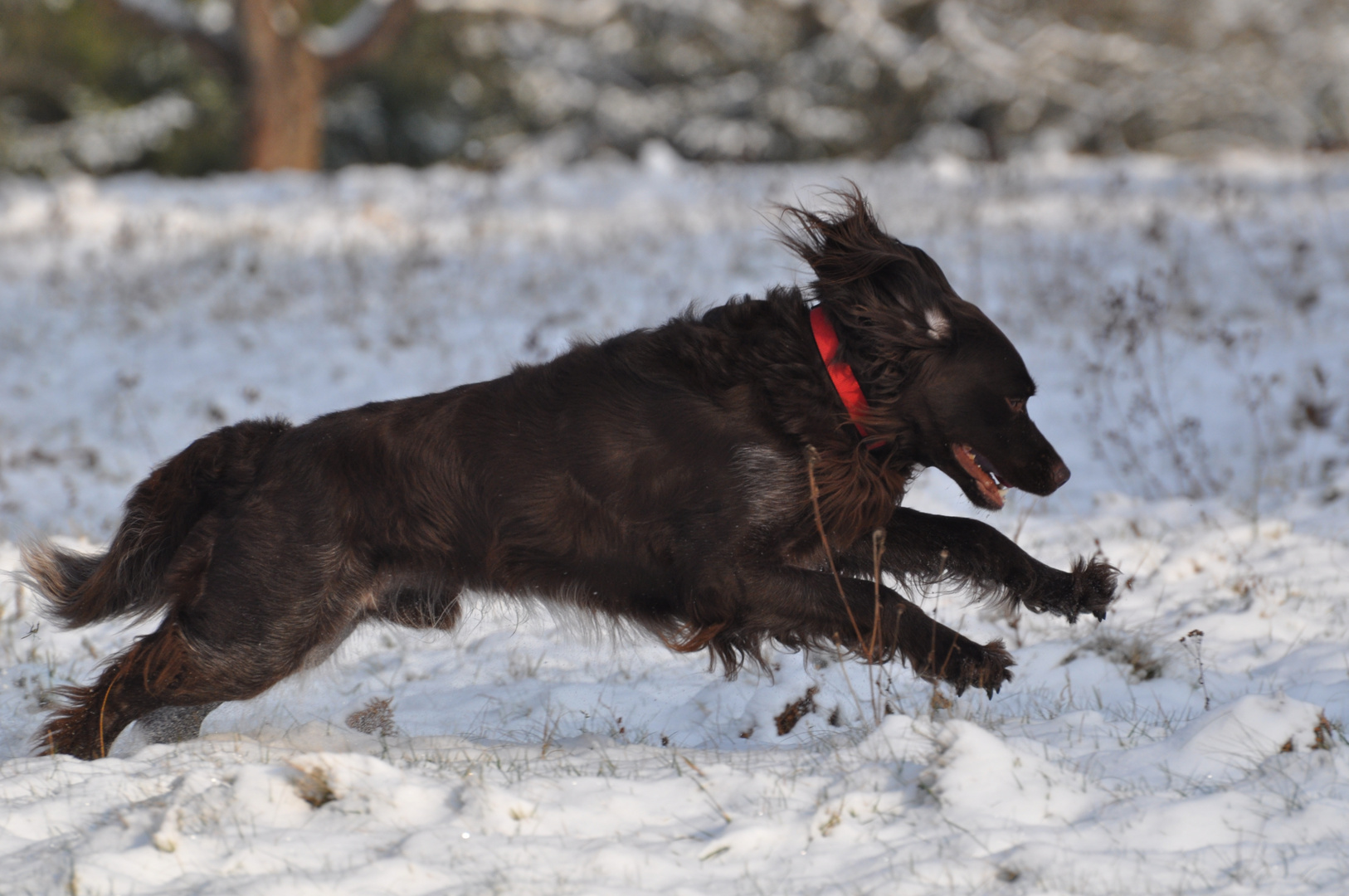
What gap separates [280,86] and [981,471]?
12.8m

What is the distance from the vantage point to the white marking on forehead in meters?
3.30

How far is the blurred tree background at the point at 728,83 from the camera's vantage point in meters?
18.5

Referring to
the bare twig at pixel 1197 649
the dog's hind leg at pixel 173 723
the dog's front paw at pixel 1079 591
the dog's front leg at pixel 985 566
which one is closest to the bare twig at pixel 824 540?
the dog's front leg at pixel 985 566

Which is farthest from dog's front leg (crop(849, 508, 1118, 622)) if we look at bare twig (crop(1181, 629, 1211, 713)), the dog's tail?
the dog's tail

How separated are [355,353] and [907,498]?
4064mm

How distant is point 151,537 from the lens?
11.5 ft

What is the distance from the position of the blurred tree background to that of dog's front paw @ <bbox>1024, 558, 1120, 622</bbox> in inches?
Answer: 570

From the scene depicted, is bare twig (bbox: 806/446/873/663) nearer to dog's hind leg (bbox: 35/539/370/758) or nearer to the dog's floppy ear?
the dog's floppy ear

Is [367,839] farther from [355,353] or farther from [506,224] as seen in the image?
[506,224]

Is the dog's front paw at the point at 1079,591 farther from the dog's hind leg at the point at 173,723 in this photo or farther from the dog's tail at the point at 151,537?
the dog's hind leg at the point at 173,723

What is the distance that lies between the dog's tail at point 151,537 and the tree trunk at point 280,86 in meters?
11.6

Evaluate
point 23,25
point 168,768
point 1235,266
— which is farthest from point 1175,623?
point 23,25

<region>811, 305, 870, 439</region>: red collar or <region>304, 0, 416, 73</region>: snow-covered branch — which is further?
<region>304, 0, 416, 73</region>: snow-covered branch

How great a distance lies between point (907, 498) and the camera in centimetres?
589
